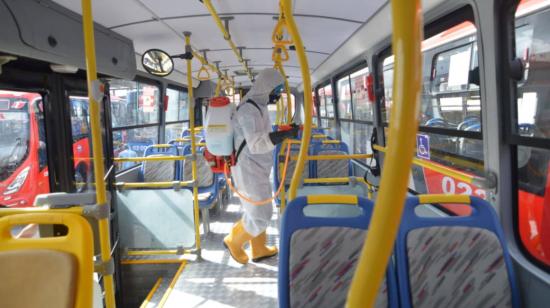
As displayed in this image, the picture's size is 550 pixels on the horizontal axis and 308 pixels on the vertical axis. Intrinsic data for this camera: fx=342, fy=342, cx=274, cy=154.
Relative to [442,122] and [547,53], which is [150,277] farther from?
[547,53]

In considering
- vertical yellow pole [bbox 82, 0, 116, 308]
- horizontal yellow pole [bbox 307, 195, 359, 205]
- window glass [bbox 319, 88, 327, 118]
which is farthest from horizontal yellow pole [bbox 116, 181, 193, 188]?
window glass [bbox 319, 88, 327, 118]

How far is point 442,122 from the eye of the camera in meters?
2.95

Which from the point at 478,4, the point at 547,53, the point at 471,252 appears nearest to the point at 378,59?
the point at 478,4

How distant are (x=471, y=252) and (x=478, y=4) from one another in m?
1.44

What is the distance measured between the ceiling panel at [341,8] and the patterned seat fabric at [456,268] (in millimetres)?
1932

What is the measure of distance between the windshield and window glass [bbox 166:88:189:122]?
4.20 meters

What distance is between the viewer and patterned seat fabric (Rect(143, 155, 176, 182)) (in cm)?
504

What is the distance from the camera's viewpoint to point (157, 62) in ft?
12.3

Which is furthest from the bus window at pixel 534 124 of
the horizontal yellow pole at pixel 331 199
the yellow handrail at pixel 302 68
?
the yellow handrail at pixel 302 68

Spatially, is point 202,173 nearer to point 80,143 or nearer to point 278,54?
point 80,143

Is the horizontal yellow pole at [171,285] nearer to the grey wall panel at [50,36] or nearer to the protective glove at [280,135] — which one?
the protective glove at [280,135]

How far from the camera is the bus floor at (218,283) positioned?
2870 mm

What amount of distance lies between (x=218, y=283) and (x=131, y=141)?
12.1 ft

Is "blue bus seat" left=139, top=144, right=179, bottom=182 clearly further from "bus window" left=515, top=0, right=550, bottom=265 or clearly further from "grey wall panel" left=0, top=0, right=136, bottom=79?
"bus window" left=515, top=0, right=550, bottom=265
